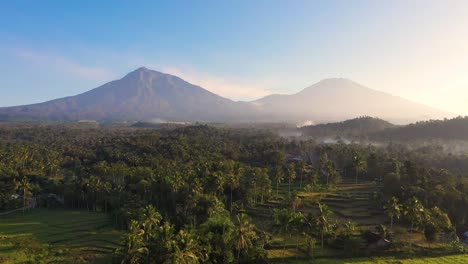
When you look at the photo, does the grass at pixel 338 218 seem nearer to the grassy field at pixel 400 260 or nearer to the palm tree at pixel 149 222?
the grassy field at pixel 400 260

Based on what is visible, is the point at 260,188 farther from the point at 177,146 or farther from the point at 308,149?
the point at 308,149

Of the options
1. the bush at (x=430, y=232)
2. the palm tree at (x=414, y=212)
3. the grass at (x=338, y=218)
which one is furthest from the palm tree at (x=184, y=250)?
the bush at (x=430, y=232)

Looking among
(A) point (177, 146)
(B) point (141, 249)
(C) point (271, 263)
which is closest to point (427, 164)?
(A) point (177, 146)

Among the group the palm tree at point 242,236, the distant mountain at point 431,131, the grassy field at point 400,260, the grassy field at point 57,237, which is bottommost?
the grassy field at point 57,237

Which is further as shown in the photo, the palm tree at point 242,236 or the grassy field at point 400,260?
the grassy field at point 400,260

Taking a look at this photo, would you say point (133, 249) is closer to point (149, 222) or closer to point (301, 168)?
point (149, 222)

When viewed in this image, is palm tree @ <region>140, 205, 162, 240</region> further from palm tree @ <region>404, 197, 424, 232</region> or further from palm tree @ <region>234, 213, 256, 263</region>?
palm tree @ <region>404, 197, 424, 232</region>

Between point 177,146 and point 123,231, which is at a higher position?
point 177,146
